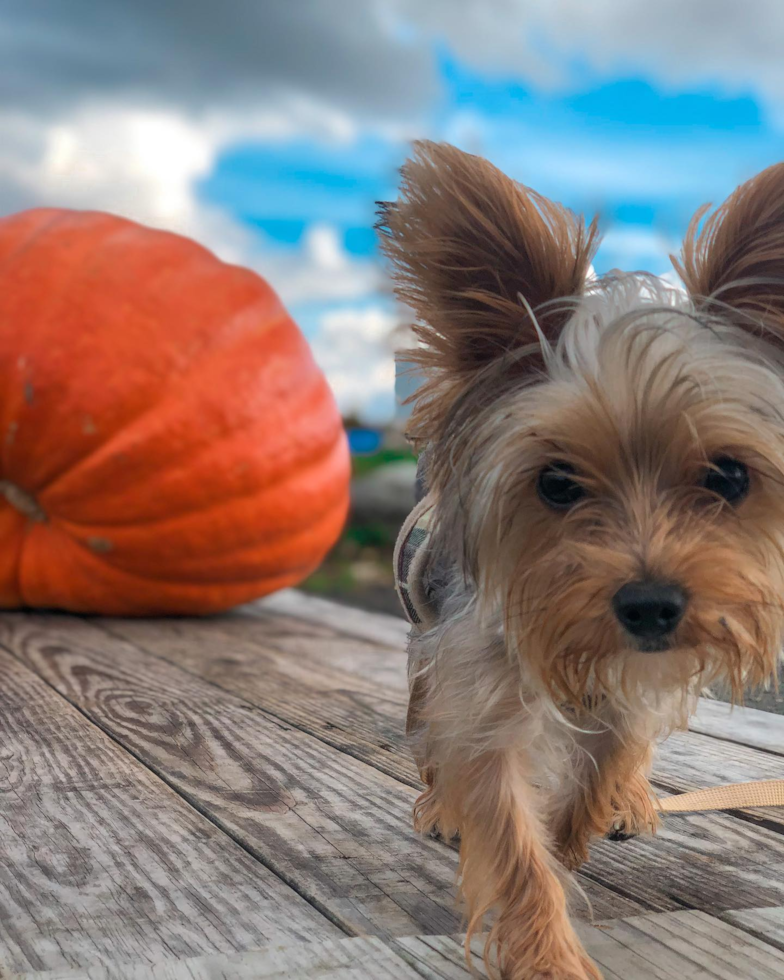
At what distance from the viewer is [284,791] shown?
273cm

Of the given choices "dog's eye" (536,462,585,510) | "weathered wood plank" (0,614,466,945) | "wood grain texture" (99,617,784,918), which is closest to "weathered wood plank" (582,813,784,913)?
"wood grain texture" (99,617,784,918)

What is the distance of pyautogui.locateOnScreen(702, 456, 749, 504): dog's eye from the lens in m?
2.07

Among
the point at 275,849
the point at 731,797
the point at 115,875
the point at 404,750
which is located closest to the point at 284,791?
the point at 275,849

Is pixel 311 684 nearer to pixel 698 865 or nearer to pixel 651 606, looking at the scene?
pixel 698 865

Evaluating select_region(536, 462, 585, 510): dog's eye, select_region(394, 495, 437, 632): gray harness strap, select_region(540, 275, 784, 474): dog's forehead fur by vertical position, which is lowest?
select_region(394, 495, 437, 632): gray harness strap

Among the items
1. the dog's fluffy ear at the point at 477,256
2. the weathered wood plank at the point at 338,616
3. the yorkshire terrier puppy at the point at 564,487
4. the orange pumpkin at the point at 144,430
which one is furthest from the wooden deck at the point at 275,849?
the orange pumpkin at the point at 144,430

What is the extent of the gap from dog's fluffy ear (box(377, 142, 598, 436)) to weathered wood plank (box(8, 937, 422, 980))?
1.11 m

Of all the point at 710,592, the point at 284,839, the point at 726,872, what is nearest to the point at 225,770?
the point at 284,839

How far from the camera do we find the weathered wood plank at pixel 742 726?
10.8 ft

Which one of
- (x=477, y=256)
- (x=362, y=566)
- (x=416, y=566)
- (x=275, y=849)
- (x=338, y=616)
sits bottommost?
(x=362, y=566)

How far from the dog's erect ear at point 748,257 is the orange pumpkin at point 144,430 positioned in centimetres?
331

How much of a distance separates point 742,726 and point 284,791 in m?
1.52

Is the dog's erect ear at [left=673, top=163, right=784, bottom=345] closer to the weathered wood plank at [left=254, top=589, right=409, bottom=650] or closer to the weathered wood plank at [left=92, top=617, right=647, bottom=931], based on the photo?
the weathered wood plank at [left=92, top=617, right=647, bottom=931]

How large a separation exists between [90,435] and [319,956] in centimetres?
369
